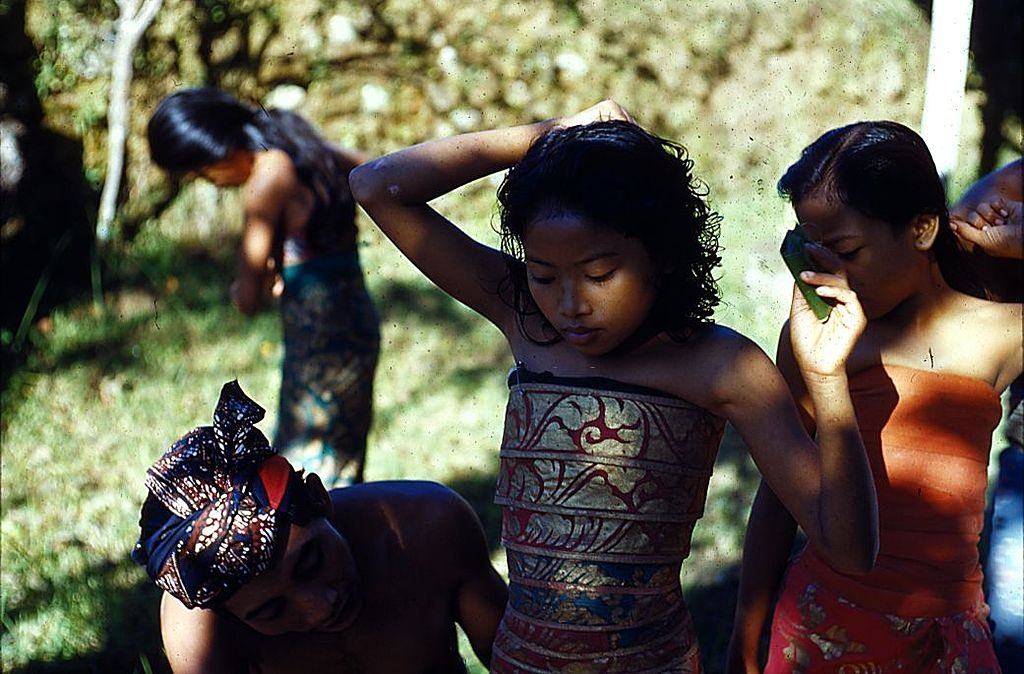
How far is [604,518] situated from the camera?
1.86 meters

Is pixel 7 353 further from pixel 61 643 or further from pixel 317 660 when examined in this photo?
pixel 317 660

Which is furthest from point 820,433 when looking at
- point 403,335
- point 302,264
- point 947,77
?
point 403,335

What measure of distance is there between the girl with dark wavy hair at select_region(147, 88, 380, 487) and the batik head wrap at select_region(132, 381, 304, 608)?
1.62 metres

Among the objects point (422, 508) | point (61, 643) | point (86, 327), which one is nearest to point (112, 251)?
point (86, 327)

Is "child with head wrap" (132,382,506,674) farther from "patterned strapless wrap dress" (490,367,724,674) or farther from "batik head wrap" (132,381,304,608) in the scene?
"patterned strapless wrap dress" (490,367,724,674)

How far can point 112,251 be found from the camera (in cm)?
594

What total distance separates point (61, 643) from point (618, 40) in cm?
462

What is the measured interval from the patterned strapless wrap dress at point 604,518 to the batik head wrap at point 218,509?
483 millimetres

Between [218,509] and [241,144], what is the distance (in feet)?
6.75

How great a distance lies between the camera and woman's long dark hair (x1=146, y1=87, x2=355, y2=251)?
3818 millimetres

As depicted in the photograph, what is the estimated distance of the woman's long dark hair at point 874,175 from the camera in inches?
79.7

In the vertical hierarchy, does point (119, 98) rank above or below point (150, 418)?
above

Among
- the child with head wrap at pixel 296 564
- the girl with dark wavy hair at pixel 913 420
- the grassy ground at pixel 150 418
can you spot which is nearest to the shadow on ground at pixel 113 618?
Result: the grassy ground at pixel 150 418

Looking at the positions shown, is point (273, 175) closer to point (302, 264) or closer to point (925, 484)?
point (302, 264)
